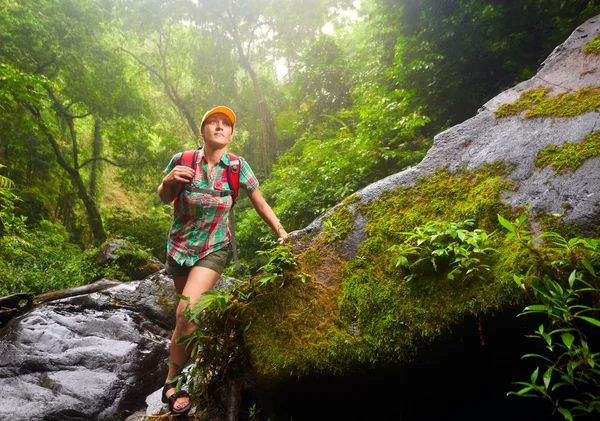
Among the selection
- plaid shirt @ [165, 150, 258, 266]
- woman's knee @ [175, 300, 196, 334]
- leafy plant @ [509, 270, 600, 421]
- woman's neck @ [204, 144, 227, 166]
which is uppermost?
woman's neck @ [204, 144, 227, 166]

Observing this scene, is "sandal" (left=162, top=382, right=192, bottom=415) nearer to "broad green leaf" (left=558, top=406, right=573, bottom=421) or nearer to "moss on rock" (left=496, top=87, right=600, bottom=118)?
"broad green leaf" (left=558, top=406, right=573, bottom=421)

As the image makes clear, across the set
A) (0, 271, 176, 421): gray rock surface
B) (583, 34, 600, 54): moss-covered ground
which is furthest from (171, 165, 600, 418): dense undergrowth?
(0, 271, 176, 421): gray rock surface

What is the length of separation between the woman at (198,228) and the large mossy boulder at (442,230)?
589 mm

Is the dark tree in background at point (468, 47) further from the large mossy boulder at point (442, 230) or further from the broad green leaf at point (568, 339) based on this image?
the broad green leaf at point (568, 339)

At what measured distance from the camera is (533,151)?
6.64ft

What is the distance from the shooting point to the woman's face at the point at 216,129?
265 cm

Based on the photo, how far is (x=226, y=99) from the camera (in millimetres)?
17500

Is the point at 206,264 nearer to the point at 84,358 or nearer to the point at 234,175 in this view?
the point at 234,175

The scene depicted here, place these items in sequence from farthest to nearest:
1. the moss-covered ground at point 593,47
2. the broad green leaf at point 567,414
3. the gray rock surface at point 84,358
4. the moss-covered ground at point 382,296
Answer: the gray rock surface at point 84,358, the moss-covered ground at point 593,47, the moss-covered ground at point 382,296, the broad green leaf at point 567,414

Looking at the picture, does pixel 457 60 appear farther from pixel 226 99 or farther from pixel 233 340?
pixel 226 99

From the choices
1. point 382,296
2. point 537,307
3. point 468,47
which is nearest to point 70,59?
point 468,47

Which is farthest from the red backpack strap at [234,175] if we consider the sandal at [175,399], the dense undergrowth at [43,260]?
A: the dense undergrowth at [43,260]

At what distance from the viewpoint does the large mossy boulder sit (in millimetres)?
1600

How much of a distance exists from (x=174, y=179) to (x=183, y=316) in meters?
1.03
